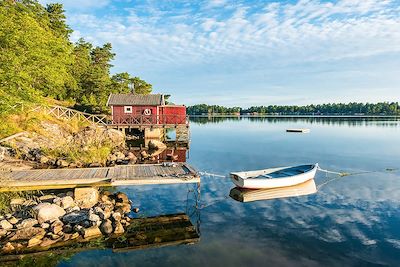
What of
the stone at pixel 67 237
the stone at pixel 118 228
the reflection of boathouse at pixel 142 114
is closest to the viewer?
the stone at pixel 67 237

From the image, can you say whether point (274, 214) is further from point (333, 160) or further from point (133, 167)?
point (333, 160)

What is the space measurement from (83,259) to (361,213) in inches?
542

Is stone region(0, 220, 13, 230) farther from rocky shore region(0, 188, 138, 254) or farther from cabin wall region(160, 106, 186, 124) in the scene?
cabin wall region(160, 106, 186, 124)

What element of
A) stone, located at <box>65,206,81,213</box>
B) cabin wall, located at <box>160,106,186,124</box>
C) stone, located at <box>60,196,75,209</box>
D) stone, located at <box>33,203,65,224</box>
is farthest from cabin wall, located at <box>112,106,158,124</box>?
stone, located at <box>33,203,65,224</box>

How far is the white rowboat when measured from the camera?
61.4 ft

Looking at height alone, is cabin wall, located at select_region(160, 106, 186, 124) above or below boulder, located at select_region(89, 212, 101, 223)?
above

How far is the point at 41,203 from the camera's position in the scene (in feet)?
43.3

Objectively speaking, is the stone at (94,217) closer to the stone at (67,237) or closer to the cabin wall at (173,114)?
the stone at (67,237)

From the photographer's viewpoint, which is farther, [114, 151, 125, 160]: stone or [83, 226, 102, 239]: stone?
[114, 151, 125, 160]: stone

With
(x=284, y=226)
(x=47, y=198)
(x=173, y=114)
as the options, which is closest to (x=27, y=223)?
(x=47, y=198)

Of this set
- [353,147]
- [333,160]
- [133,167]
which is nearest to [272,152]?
[333,160]

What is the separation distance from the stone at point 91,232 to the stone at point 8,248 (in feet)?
7.91

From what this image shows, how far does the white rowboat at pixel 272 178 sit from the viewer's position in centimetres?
1872

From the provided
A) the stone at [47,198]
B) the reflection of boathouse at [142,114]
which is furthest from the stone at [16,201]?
the reflection of boathouse at [142,114]
